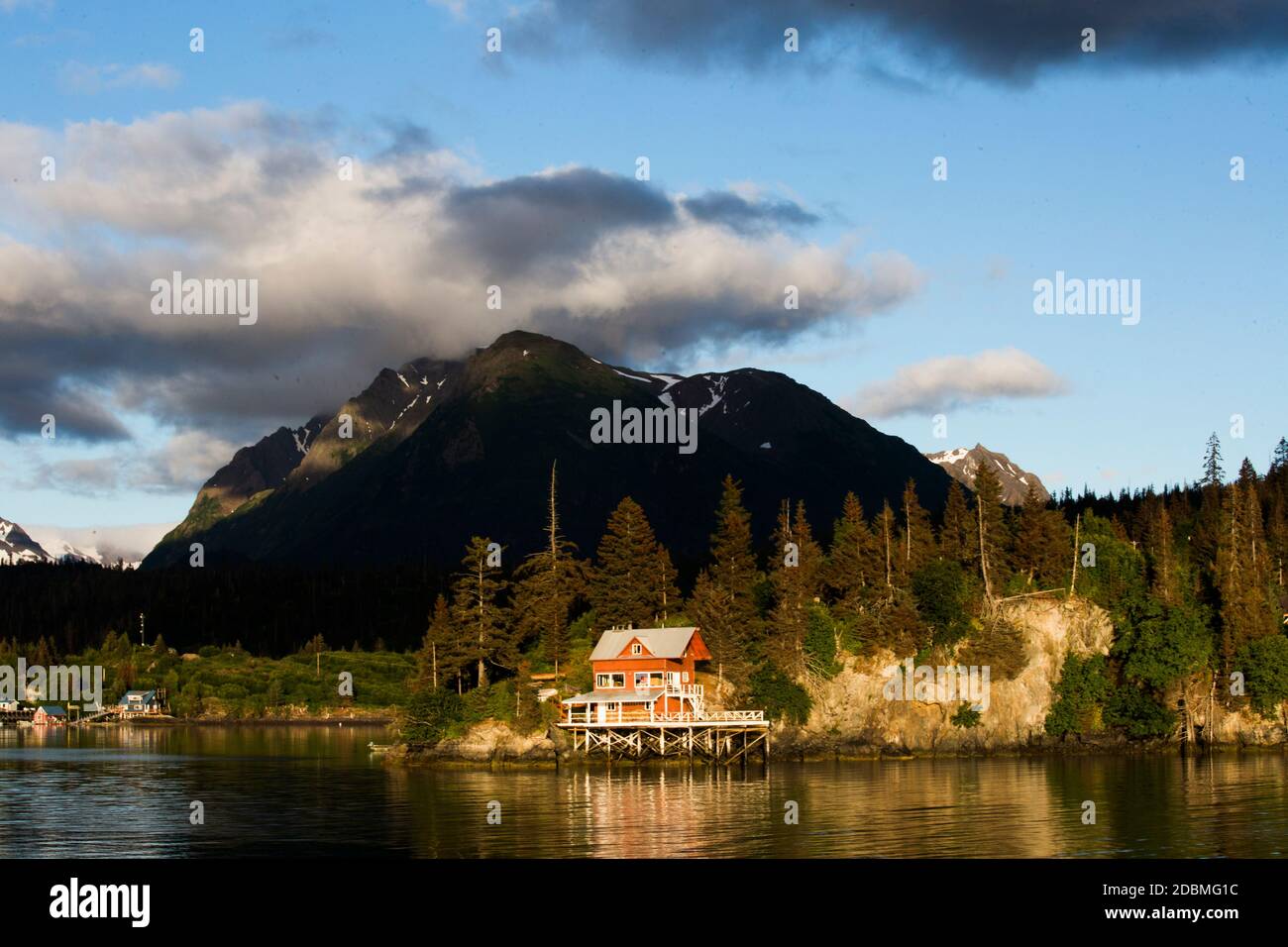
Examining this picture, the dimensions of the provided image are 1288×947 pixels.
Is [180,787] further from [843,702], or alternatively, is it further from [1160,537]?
[1160,537]

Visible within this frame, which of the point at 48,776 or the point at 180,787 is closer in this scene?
the point at 180,787

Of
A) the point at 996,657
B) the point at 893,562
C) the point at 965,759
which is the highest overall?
the point at 893,562

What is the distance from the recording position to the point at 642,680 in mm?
115938

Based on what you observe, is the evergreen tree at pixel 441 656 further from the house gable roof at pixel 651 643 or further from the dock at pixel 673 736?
the house gable roof at pixel 651 643

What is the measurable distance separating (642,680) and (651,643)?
3.28 meters

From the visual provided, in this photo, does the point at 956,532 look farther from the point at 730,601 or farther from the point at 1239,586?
the point at 730,601

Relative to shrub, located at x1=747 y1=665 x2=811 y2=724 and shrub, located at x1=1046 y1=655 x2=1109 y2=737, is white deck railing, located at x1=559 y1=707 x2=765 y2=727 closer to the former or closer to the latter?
shrub, located at x1=747 y1=665 x2=811 y2=724

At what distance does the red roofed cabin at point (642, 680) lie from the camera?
11312 cm

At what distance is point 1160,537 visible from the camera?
13038 cm

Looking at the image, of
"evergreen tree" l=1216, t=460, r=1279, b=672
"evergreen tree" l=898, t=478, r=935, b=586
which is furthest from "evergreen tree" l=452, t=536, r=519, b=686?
"evergreen tree" l=1216, t=460, r=1279, b=672

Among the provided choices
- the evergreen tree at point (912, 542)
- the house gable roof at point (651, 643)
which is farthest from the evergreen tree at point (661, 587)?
the evergreen tree at point (912, 542)
